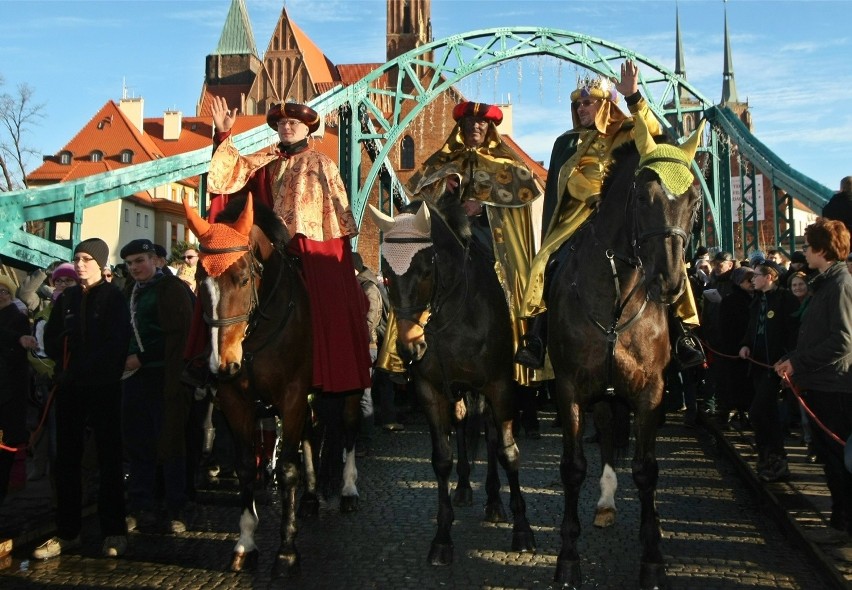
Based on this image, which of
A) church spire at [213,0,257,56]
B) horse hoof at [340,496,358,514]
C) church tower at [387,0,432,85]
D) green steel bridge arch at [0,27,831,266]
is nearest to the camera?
horse hoof at [340,496,358,514]

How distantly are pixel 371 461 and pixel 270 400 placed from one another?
4082mm

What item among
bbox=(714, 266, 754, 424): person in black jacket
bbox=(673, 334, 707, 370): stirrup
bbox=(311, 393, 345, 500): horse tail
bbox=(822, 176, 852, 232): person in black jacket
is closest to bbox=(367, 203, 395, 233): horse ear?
bbox=(311, 393, 345, 500): horse tail

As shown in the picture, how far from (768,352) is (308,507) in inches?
177

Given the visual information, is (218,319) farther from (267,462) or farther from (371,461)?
(371,461)

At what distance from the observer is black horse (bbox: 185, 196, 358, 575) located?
Result: 5691mm

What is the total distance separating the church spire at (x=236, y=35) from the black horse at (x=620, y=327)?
353 ft

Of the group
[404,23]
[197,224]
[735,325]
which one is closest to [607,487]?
[197,224]

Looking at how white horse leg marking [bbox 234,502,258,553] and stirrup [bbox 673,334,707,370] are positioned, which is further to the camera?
white horse leg marking [bbox 234,502,258,553]

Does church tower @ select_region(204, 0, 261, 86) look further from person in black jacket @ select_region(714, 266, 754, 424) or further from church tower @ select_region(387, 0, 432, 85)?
person in black jacket @ select_region(714, 266, 754, 424)

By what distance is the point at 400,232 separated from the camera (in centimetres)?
602

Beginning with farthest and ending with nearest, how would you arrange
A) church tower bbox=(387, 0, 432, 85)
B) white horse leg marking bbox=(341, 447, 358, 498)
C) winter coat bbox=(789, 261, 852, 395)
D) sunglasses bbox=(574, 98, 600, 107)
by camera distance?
church tower bbox=(387, 0, 432, 85) < white horse leg marking bbox=(341, 447, 358, 498) < sunglasses bbox=(574, 98, 600, 107) < winter coat bbox=(789, 261, 852, 395)

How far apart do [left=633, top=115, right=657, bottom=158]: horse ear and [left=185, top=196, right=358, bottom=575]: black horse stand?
2.39m

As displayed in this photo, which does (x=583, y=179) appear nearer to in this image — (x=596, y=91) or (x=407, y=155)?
(x=596, y=91)

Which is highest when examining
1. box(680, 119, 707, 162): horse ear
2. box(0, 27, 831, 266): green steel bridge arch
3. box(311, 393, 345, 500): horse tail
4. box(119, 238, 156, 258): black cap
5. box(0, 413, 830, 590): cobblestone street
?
box(0, 27, 831, 266): green steel bridge arch
